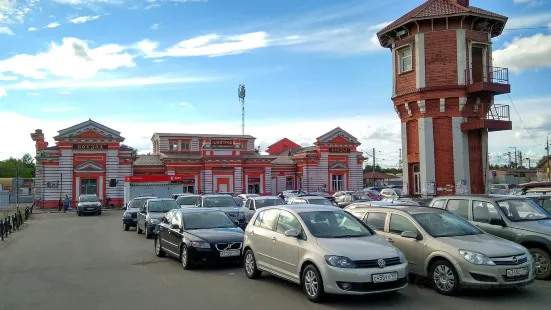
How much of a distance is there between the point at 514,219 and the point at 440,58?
15.7 metres

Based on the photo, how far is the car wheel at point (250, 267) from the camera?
379 inches

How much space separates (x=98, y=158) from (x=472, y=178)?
127 feet

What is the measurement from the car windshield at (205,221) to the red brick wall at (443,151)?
1587 centimetres

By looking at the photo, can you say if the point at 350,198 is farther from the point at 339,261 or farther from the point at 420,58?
the point at 339,261

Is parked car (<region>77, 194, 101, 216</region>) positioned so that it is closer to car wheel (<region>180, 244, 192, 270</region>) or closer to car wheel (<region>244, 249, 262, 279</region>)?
car wheel (<region>180, 244, 192, 270</region>)

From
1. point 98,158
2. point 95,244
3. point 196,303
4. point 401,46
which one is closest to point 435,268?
point 196,303

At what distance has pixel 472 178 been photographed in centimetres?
2488

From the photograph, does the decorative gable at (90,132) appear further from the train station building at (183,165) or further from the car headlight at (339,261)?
the car headlight at (339,261)

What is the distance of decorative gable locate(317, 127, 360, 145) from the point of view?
5884 centimetres

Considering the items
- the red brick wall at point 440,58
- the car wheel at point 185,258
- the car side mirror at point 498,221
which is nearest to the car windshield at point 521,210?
the car side mirror at point 498,221

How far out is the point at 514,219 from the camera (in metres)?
10.1

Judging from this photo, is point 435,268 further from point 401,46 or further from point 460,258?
point 401,46

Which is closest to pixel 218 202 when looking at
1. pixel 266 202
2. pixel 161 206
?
pixel 266 202

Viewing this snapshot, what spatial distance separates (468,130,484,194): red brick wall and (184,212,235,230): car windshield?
1734 cm
